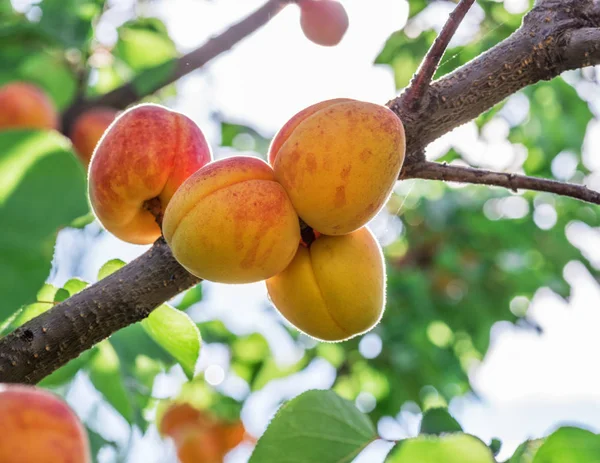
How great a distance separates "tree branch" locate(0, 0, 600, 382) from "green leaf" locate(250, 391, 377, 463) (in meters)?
0.20

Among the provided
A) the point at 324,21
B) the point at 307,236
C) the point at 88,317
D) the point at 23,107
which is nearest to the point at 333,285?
the point at 307,236

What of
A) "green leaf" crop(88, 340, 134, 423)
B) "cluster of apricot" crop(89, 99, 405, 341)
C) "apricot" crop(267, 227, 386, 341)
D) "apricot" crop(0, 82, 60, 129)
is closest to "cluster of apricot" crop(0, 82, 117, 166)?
"apricot" crop(0, 82, 60, 129)

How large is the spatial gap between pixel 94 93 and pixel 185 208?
217cm

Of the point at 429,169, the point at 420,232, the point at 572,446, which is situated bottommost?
the point at 420,232

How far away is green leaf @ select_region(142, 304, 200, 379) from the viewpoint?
101 cm

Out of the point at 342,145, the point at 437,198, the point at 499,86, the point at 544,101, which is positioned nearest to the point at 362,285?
the point at 342,145

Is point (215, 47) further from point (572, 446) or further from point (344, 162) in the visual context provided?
point (572, 446)

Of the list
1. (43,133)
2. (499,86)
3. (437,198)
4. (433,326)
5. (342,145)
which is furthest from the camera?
(437,198)

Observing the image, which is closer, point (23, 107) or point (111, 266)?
point (111, 266)

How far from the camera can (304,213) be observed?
2.71ft

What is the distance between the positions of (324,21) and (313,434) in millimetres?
909

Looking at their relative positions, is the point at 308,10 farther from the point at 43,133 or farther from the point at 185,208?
the point at 43,133

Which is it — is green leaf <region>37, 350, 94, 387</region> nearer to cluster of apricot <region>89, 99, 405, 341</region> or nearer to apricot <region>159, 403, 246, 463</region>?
cluster of apricot <region>89, 99, 405, 341</region>

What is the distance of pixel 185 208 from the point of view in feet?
2.58
